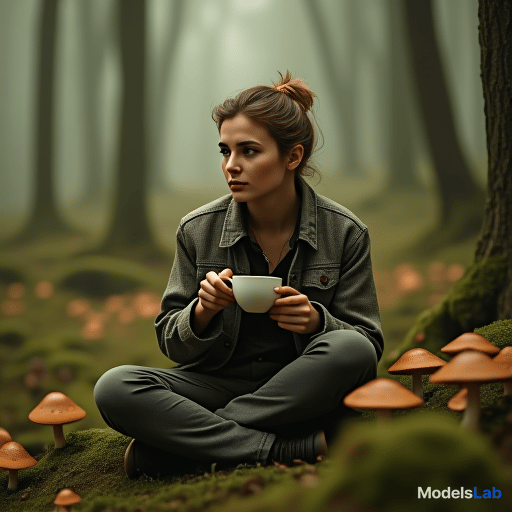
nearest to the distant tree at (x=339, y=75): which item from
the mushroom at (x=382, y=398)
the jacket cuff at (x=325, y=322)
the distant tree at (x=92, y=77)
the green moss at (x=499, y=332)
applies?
the distant tree at (x=92, y=77)

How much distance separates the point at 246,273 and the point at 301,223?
0.28 m

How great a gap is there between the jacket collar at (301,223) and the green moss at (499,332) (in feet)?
2.93

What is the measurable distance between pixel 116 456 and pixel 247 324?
2.51 ft

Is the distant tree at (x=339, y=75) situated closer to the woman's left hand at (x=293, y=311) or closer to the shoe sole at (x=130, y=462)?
the woman's left hand at (x=293, y=311)

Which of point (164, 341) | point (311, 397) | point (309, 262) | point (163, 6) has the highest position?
point (163, 6)

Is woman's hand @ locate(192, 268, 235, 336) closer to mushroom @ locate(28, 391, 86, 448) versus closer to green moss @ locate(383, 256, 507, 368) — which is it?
mushroom @ locate(28, 391, 86, 448)

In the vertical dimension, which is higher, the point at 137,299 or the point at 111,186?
the point at 111,186

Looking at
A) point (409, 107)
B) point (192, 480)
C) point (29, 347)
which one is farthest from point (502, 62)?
point (29, 347)

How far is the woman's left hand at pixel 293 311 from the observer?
6.76ft

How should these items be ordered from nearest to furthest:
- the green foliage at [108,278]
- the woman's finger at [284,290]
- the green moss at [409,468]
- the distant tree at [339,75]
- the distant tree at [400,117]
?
the green moss at [409,468]
the woman's finger at [284,290]
the green foliage at [108,278]
the distant tree at [400,117]
the distant tree at [339,75]

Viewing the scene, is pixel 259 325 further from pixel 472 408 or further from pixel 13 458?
pixel 13 458

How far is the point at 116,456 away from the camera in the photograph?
8.35ft

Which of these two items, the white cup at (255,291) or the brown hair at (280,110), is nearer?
the white cup at (255,291)

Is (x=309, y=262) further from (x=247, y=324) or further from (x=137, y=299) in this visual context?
(x=137, y=299)
